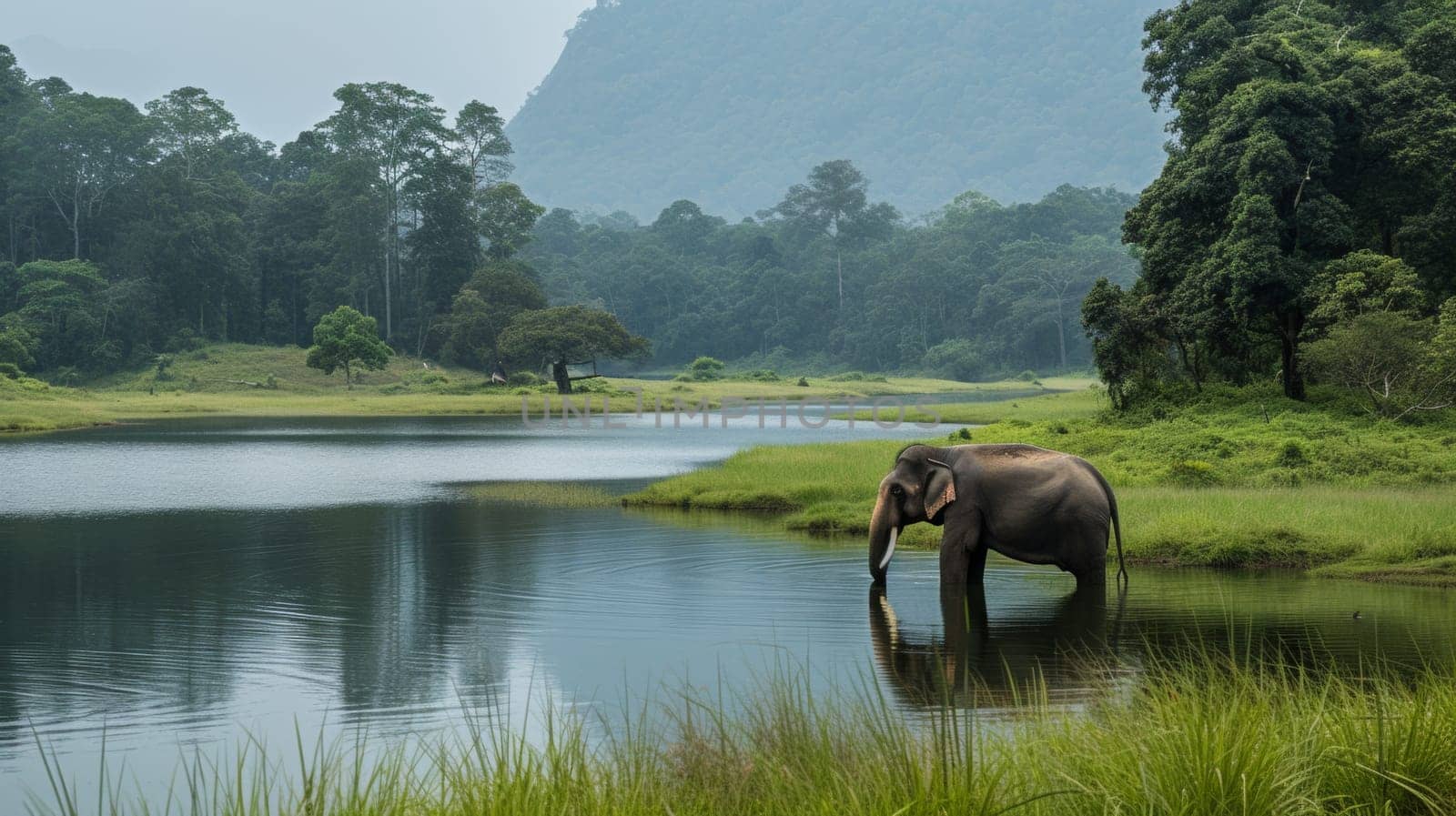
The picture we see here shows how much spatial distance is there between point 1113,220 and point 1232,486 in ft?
369

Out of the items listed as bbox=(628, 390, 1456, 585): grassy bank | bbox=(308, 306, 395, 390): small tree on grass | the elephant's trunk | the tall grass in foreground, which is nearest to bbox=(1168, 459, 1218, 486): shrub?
bbox=(628, 390, 1456, 585): grassy bank

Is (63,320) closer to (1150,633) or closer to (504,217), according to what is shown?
(504,217)

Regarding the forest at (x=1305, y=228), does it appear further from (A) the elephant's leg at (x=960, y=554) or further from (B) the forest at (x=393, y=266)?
(B) the forest at (x=393, y=266)

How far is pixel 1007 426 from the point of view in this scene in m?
33.9

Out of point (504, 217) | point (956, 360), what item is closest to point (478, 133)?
point (504, 217)

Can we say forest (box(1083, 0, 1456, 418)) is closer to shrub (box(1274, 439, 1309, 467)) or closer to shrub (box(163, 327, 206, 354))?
shrub (box(1274, 439, 1309, 467))

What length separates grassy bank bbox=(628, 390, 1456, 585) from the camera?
1638 centimetres

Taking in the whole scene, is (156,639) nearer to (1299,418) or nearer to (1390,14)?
(1299,418)

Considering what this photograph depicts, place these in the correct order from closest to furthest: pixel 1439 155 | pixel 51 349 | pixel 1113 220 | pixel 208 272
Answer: pixel 1439 155 → pixel 51 349 → pixel 208 272 → pixel 1113 220

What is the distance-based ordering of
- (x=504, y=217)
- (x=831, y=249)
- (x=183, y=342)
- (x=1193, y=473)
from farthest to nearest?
(x=831, y=249) < (x=504, y=217) < (x=183, y=342) < (x=1193, y=473)

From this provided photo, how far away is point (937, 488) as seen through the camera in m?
14.5

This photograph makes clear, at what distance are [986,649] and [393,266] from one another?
89041 millimetres

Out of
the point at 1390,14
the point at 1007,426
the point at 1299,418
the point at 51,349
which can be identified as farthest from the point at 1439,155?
the point at 51,349

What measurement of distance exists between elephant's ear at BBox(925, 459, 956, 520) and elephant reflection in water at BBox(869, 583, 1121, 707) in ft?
2.86
